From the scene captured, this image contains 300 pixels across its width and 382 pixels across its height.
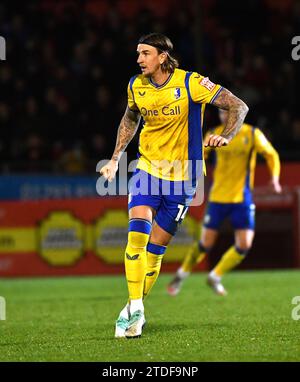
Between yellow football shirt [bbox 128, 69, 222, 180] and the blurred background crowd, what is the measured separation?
831cm

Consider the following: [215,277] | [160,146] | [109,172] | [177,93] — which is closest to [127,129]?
[160,146]

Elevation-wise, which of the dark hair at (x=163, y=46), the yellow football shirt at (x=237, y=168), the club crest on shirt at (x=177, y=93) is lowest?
the yellow football shirt at (x=237, y=168)

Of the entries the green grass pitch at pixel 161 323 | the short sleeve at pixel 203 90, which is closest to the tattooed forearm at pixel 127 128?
the short sleeve at pixel 203 90

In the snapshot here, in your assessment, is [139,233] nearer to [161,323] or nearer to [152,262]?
[152,262]

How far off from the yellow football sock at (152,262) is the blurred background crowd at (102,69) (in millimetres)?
8298

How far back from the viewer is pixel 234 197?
38.4ft

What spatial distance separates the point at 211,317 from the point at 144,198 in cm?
180

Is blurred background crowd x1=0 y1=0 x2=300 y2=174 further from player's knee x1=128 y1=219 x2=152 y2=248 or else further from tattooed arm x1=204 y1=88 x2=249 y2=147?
player's knee x1=128 y1=219 x2=152 y2=248

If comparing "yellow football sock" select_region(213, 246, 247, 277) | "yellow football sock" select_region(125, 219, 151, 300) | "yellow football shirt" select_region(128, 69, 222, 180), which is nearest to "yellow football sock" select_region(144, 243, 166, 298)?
"yellow football sock" select_region(125, 219, 151, 300)

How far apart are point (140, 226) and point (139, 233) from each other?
56 millimetres

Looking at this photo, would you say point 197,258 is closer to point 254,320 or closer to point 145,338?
point 254,320

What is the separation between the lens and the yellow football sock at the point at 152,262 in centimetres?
754

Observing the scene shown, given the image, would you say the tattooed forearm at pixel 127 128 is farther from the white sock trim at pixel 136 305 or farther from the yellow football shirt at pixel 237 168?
the yellow football shirt at pixel 237 168
